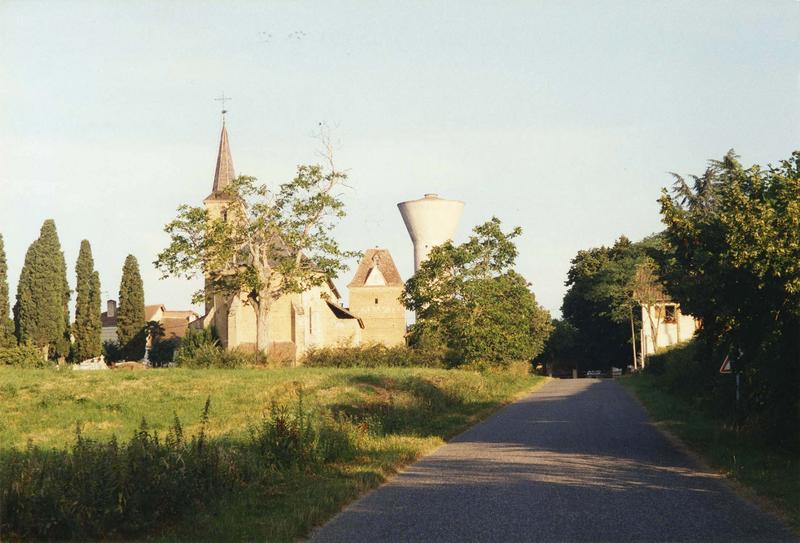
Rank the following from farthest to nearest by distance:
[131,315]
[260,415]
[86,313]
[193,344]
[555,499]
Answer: [131,315]
[86,313]
[193,344]
[260,415]
[555,499]

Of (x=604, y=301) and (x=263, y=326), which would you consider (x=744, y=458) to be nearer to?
(x=263, y=326)

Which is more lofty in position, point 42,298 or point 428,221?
point 428,221

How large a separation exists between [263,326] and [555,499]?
162 feet

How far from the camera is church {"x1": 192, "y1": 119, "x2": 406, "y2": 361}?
6756cm

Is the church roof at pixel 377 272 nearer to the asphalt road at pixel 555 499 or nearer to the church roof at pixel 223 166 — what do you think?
the church roof at pixel 223 166

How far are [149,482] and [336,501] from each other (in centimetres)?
255

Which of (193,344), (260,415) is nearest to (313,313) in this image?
(193,344)

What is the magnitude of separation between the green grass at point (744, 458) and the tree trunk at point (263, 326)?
35745mm

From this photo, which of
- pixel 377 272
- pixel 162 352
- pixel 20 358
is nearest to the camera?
pixel 20 358

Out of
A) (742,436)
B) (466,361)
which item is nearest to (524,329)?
(466,361)

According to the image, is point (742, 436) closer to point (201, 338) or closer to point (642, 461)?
point (642, 461)

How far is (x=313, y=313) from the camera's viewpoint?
230 ft

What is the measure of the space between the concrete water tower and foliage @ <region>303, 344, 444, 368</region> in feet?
Result: 96.8

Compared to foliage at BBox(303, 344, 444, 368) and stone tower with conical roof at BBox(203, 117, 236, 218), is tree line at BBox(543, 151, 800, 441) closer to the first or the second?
foliage at BBox(303, 344, 444, 368)
